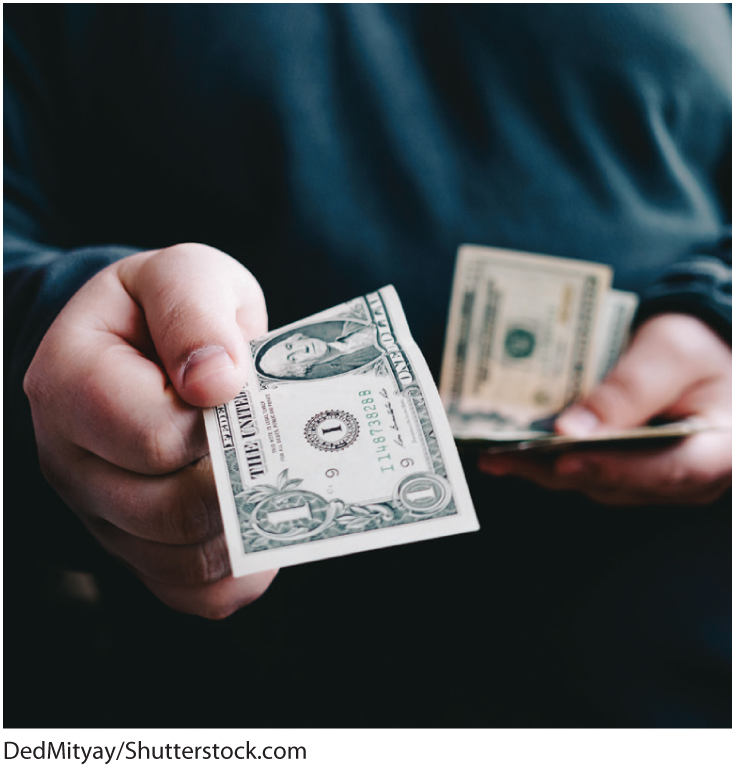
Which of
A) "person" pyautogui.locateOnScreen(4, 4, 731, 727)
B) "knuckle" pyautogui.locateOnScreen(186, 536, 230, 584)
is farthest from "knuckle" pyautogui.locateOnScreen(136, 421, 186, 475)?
"person" pyautogui.locateOnScreen(4, 4, 731, 727)

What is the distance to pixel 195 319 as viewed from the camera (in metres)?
0.54

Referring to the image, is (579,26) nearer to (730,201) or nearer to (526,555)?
(730,201)

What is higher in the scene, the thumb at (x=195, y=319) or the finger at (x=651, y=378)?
the thumb at (x=195, y=319)

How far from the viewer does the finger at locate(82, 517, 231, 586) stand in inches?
24.1

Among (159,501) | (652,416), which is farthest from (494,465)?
(159,501)

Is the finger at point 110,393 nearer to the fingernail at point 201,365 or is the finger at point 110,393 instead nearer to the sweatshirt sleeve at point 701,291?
the fingernail at point 201,365

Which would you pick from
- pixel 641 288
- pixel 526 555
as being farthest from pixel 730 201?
pixel 526 555

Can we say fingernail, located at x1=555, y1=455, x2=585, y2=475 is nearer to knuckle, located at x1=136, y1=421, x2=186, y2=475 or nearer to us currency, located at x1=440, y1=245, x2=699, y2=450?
us currency, located at x1=440, y1=245, x2=699, y2=450

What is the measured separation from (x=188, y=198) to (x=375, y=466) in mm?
618

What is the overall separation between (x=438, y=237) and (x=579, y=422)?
1.32 feet

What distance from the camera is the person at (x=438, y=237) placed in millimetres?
892

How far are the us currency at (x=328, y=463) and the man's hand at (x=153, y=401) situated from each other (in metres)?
0.04

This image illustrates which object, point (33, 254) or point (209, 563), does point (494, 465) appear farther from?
point (33, 254)

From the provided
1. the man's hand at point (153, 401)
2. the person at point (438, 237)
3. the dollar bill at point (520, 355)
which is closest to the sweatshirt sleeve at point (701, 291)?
the person at point (438, 237)
